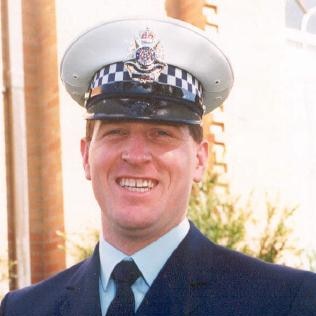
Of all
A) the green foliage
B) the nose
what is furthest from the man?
the green foliage

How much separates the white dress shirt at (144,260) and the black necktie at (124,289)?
0.02 m

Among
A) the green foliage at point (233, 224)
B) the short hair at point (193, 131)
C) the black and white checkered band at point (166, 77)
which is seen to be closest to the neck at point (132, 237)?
the short hair at point (193, 131)

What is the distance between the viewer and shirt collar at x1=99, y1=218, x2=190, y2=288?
7.29ft

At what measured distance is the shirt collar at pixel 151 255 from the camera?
7.29ft

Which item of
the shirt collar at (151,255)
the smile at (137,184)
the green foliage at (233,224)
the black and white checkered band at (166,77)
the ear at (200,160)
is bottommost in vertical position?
the green foliage at (233,224)

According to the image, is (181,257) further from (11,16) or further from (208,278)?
(11,16)

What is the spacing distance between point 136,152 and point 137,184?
9 cm

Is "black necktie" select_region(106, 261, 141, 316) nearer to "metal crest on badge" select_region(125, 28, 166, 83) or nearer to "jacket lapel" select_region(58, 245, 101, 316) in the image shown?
"jacket lapel" select_region(58, 245, 101, 316)

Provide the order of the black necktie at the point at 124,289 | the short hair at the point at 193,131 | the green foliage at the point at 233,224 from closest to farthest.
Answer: the black necktie at the point at 124,289 < the short hair at the point at 193,131 < the green foliage at the point at 233,224

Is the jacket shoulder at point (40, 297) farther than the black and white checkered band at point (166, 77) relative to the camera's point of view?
Yes

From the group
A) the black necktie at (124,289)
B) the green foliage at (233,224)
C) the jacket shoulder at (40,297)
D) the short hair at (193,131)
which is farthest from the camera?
the green foliage at (233,224)

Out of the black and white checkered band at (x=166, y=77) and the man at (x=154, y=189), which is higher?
the black and white checkered band at (x=166, y=77)

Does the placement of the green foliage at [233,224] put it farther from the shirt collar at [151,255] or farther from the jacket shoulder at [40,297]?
the shirt collar at [151,255]

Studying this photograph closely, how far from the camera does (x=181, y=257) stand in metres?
2.26
